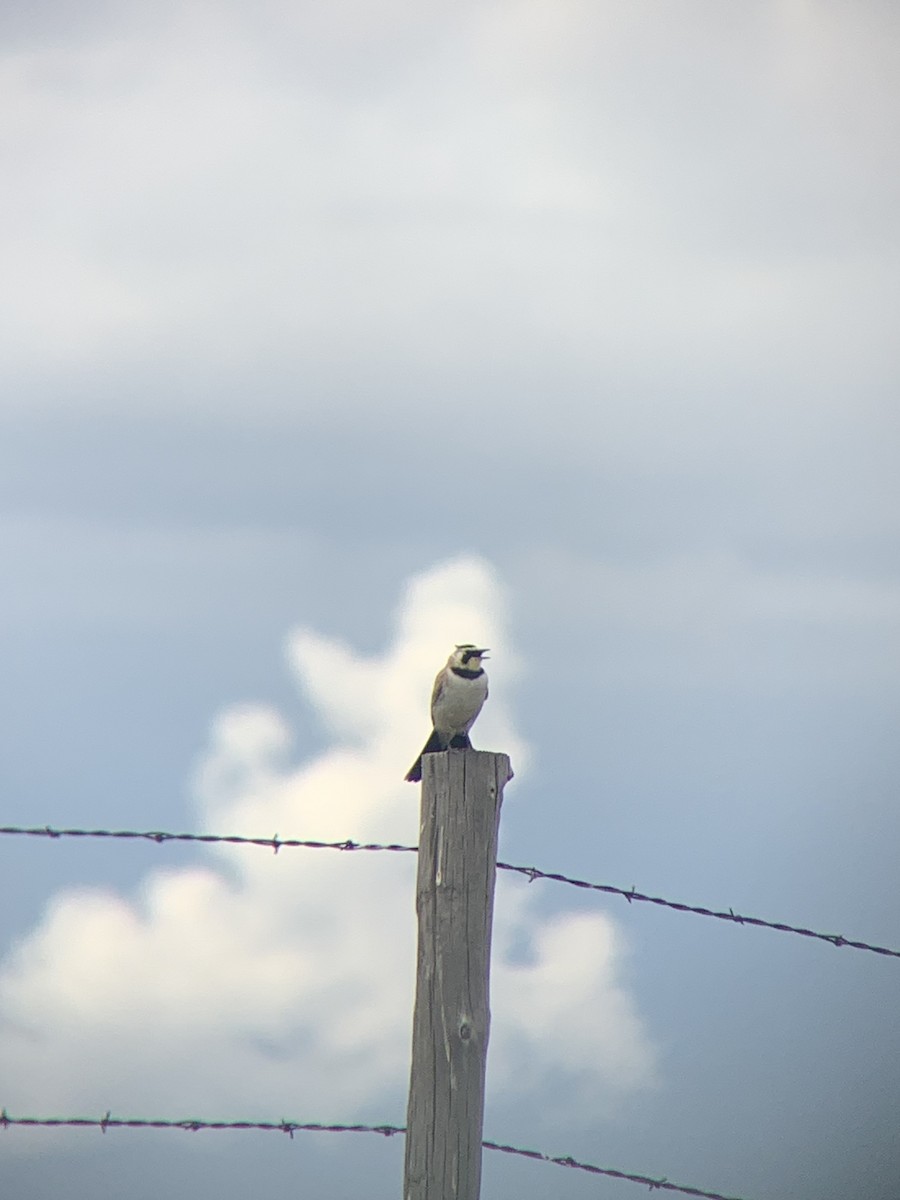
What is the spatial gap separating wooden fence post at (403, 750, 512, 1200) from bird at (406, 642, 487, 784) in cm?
407

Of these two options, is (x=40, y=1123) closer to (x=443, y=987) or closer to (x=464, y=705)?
(x=443, y=987)

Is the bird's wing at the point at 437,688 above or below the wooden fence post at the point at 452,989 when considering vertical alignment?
above

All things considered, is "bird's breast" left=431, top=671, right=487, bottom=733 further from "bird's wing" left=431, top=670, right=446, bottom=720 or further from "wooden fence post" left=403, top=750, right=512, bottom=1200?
"wooden fence post" left=403, top=750, right=512, bottom=1200

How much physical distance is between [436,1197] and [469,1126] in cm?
26

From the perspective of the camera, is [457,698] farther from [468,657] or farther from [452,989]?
[452,989]

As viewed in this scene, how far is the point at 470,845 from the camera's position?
4828mm

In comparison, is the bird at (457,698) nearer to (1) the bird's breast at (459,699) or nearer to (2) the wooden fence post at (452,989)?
(1) the bird's breast at (459,699)

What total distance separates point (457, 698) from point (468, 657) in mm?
519

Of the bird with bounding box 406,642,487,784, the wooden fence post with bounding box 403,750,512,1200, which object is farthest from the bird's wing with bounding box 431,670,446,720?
the wooden fence post with bounding box 403,750,512,1200

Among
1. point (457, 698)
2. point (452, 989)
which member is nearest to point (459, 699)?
point (457, 698)

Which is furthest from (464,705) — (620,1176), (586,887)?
(620,1176)

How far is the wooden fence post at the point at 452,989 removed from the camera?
4.64 meters

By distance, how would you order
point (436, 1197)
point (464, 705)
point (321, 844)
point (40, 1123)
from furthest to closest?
point (464, 705)
point (321, 844)
point (40, 1123)
point (436, 1197)

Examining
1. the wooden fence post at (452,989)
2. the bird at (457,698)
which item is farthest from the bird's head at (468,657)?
the wooden fence post at (452,989)
